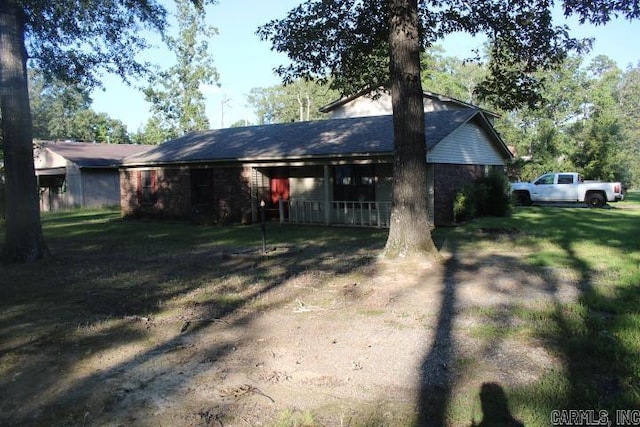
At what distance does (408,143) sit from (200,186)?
43.8ft

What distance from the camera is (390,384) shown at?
4.26 meters

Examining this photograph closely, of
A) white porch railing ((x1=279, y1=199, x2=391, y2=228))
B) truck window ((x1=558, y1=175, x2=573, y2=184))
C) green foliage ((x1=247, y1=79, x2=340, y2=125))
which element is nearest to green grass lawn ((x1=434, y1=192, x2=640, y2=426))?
white porch railing ((x1=279, y1=199, x2=391, y2=228))

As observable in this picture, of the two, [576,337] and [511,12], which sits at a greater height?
[511,12]

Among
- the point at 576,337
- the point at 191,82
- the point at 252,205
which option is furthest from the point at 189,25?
the point at 576,337

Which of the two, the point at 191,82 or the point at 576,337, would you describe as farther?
the point at 191,82

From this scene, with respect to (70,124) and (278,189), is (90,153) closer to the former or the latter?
(278,189)

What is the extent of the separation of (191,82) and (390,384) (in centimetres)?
5182

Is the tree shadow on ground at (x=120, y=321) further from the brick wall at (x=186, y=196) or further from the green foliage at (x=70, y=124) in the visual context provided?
the green foliage at (x=70, y=124)

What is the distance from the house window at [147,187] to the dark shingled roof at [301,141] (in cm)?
61

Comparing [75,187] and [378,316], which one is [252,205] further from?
[75,187]

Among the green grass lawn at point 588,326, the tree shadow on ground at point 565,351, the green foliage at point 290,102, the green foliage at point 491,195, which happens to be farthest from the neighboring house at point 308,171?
the green foliage at point 290,102

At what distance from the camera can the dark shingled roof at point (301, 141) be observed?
16.9m

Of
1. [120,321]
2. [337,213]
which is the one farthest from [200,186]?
[120,321]

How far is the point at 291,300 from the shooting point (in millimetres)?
7117
